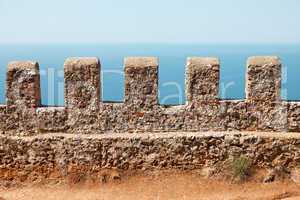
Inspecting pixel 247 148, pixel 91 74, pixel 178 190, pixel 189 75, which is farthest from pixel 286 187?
pixel 91 74

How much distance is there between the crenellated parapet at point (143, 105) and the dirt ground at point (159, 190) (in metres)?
1.02

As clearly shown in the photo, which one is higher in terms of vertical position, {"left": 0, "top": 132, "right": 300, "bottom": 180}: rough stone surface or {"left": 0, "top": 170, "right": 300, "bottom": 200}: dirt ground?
{"left": 0, "top": 132, "right": 300, "bottom": 180}: rough stone surface

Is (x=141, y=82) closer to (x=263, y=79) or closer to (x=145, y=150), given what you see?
(x=145, y=150)

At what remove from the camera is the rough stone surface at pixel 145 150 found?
12.0 metres

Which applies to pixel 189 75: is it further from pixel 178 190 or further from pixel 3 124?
pixel 3 124

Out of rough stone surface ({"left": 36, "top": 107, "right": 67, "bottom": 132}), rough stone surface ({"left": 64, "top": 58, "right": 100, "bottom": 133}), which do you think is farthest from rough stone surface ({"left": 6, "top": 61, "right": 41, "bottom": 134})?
rough stone surface ({"left": 64, "top": 58, "right": 100, "bottom": 133})

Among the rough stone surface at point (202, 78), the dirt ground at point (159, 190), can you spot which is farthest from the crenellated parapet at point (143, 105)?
the dirt ground at point (159, 190)

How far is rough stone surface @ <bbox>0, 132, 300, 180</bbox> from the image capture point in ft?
39.4

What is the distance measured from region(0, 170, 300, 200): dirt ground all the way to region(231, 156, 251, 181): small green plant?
0.50 feet

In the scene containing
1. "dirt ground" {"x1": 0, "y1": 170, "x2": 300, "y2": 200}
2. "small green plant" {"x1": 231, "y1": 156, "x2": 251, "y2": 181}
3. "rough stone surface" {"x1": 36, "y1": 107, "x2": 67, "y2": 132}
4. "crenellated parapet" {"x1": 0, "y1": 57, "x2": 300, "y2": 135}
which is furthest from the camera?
"rough stone surface" {"x1": 36, "y1": 107, "x2": 67, "y2": 132}

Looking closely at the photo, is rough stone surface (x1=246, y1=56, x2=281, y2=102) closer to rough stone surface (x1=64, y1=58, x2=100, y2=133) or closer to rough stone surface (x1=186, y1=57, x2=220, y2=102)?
rough stone surface (x1=186, y1=57, x2=220, y2=102)

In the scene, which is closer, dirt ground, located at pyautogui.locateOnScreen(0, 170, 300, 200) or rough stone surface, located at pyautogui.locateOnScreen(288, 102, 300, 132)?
dirt ground, located at pyautogui.locateOnScreen(0, 170, 300, 200)

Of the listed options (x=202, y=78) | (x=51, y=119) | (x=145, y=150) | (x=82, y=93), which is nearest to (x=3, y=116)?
(x=51, y=119)

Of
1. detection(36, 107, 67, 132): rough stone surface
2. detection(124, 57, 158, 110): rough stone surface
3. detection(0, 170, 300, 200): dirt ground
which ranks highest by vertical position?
detection(124, 57, 158, 110): rough stone surface
